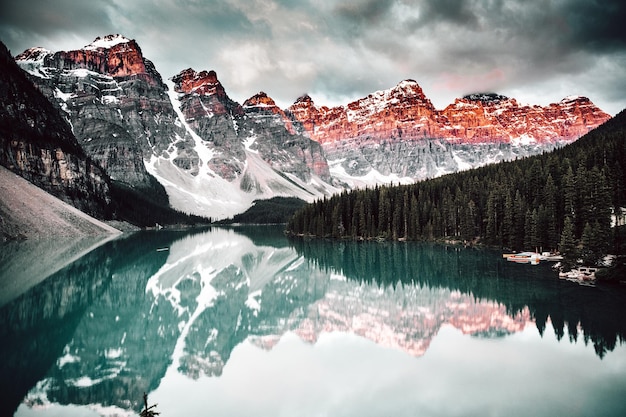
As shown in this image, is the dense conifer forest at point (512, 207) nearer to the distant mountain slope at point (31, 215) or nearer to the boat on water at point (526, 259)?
the boat on water at point (526, 259)

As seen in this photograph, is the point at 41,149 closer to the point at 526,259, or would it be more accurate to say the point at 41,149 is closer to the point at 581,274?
the point at 526,259

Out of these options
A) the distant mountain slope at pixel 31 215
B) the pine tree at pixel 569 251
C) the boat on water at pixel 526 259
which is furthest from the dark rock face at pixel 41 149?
the pine tree at pixel 569 251

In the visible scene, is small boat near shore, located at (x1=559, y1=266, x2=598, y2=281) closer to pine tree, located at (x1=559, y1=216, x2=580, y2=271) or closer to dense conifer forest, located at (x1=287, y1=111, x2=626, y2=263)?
pine tree, located at (x1=559, y1=216, x2=580, y2=271)

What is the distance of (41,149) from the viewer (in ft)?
406

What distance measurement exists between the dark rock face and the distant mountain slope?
1723 centimetres

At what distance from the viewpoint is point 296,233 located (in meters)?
122

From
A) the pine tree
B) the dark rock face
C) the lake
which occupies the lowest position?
the lake

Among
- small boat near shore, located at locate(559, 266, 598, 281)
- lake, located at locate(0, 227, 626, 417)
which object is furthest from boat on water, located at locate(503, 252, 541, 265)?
small boat near shore, located at locate(559, 266, 598, 281)

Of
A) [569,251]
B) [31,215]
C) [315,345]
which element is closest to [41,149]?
[31,215]

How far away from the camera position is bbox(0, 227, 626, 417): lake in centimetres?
1593

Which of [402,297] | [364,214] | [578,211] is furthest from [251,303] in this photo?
[364,214]

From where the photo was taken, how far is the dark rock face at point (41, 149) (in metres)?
115

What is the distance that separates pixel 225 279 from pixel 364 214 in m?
55.4

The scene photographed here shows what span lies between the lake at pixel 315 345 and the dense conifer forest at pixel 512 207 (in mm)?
13075
